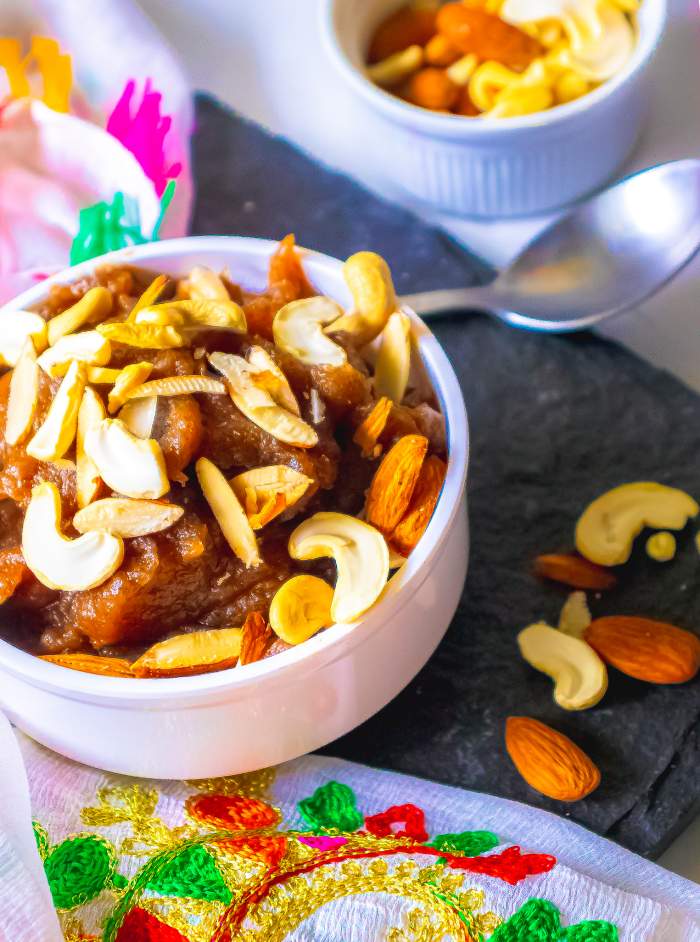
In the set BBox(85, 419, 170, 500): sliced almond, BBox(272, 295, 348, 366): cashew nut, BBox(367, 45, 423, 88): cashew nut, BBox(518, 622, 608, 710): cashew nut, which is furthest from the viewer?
BBox(367, 45, 423, 88): cashew nut

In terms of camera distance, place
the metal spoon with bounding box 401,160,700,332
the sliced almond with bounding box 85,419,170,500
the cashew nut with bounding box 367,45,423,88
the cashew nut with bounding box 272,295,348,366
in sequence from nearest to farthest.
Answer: the sliced almond with bounding box 85,419,170,500, the cashew nut with bounding box 272,295,348,366, the metal spoon with bounding box 401,160,700,332, the cashew nut with bounding box 367,45,423,88

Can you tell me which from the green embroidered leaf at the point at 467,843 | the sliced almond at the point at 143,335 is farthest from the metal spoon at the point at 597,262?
the green embroidered leaf at the point at 467,843

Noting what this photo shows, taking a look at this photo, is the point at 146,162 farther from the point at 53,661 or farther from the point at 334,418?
the point at 53,661

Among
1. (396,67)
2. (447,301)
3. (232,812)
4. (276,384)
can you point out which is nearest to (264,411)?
(276,384)

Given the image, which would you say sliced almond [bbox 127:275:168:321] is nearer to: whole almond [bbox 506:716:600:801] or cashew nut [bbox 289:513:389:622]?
cashew nut [bbox 289:513:389:622]

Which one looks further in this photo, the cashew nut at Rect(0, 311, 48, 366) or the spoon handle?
the spoon handle

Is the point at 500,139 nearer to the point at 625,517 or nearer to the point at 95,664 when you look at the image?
the point at 625,517

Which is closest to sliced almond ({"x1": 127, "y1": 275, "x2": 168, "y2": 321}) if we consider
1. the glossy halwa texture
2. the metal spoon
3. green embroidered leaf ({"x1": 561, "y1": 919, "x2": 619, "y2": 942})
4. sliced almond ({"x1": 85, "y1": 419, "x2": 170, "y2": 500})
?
the glossy halwa texture
